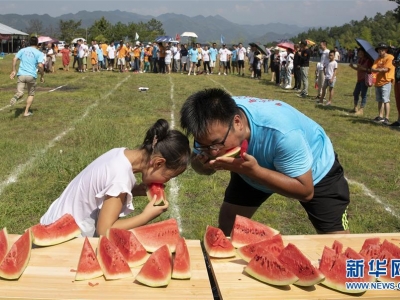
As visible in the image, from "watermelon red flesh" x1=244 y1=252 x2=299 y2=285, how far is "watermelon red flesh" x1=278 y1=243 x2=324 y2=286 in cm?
6

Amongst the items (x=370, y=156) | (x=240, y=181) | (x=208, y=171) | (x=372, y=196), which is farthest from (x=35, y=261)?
(x=370, y=156)

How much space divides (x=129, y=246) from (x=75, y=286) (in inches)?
15.4

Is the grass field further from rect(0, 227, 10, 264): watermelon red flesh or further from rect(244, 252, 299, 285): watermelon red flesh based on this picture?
rect(244, 252, 299, 285): watermelon red flesh

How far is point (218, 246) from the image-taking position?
96.5 inches

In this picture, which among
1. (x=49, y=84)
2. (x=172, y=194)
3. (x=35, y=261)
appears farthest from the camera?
(x=49, y=84)

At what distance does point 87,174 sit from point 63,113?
9342mm

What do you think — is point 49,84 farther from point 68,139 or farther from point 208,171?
point 208,171

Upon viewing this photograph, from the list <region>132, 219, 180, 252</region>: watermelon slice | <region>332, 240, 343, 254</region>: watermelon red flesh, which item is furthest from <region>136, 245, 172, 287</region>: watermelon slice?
<region>332, 240, 343, 254</region>: watermelon red flesh

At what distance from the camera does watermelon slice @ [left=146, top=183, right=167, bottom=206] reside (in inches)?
111

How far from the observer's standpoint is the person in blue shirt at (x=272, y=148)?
8.41 feet

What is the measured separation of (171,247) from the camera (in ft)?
8.39

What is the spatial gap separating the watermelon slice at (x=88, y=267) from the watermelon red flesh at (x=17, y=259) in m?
0.29

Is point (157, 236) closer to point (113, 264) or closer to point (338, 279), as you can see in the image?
point (113, 264)

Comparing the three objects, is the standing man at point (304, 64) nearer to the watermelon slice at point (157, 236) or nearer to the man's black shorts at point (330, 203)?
Answer: the man's black shorts at point (330, 203)
